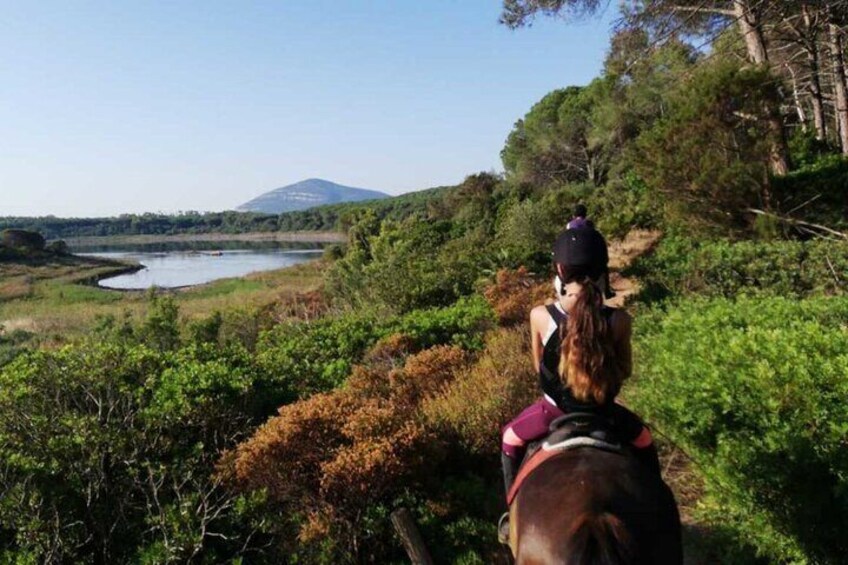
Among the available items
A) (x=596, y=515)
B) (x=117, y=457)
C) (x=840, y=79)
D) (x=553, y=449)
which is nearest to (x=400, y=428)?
(x=553, y=449)

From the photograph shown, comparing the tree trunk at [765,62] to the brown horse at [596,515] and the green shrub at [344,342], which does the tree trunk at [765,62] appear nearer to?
the green shrub at [344,342]

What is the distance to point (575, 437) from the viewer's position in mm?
2695

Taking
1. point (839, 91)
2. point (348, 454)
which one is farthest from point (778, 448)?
point (839, 91)

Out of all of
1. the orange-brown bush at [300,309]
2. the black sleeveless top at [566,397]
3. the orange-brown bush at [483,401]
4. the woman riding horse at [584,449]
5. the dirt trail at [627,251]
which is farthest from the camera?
the orange-brown bush at [300,309]

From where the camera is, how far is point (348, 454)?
4.11 meters

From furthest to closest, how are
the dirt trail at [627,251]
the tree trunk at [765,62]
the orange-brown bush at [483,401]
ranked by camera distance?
the dirt trail at [627,251], the tree trunk at [765,62], the orange-brown bush at [483,401]

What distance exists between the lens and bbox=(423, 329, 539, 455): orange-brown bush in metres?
5.50

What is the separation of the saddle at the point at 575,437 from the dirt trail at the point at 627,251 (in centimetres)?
1186

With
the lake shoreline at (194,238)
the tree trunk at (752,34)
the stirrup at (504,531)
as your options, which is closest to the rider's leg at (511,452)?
the stirrup at (504,531)

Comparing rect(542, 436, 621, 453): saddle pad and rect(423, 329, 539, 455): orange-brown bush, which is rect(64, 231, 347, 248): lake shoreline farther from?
rect(542, 436, 621, 453): saddle pad

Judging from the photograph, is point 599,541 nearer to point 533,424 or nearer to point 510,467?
point 533,424

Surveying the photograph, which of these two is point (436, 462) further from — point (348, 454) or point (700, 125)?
point (700, 125)

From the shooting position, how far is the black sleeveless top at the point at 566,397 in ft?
9.18

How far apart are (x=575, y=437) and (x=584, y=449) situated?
0.27ft
